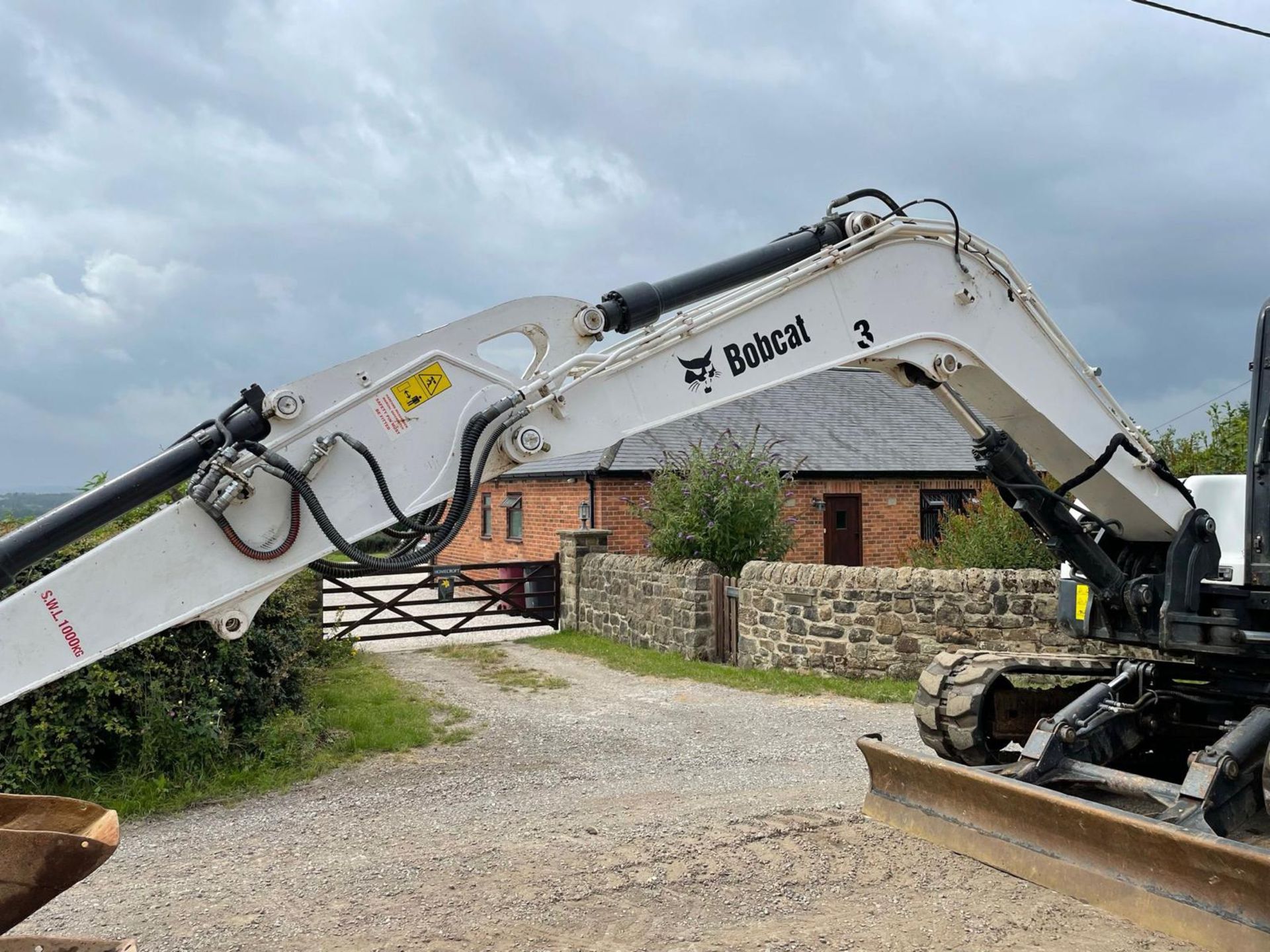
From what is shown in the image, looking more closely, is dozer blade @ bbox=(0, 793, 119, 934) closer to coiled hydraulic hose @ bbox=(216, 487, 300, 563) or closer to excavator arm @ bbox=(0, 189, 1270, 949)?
excavator arm @ bbox=(0, 189, 1270, 949)

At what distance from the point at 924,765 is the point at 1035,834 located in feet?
2.23

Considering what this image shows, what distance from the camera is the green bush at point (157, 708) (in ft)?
24.1

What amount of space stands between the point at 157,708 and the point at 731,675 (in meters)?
6.71

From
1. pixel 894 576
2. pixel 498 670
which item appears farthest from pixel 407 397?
pixel 498 670

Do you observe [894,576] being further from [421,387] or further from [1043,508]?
[421,387]

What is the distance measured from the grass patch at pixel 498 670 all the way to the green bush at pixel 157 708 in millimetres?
3674

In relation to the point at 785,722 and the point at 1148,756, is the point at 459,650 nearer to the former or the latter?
the point at 785,722

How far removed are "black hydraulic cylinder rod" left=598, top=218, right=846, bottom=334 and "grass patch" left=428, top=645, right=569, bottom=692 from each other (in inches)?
311

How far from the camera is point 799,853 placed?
6.00m

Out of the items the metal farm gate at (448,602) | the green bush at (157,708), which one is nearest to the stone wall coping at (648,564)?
the metal farm gate at (448,602)

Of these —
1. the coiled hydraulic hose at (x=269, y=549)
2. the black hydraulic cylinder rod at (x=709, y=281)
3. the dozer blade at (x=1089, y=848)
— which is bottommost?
the dozer blade at (x=1089, y=848)

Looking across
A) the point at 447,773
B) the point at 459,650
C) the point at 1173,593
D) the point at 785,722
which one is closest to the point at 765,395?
the point at 459,650

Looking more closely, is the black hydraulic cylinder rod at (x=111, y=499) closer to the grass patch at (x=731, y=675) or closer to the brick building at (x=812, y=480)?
the grass patch at (x=731, y=675)

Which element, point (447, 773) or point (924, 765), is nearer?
point (924, 765)
